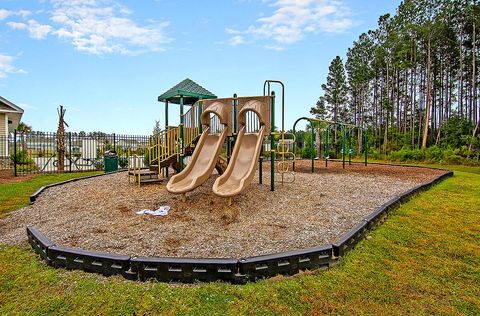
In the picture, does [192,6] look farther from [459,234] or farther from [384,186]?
[459,234]

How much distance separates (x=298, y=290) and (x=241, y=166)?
390cm

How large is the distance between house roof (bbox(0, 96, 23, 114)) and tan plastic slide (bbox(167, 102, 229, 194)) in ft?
55.3

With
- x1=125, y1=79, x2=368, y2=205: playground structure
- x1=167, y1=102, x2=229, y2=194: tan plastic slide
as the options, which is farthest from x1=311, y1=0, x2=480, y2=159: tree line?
x1=167, y1=102, x2=229, y2=194: tan plastic slide

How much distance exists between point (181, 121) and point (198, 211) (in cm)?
399

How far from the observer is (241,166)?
21.1 ft

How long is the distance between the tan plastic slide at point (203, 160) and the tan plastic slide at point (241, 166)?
37 cm

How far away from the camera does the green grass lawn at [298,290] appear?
8.11 feet

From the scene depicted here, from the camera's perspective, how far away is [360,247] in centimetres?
381

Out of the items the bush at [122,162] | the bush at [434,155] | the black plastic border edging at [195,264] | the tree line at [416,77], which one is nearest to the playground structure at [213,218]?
the black plastic border edging at [195,264]

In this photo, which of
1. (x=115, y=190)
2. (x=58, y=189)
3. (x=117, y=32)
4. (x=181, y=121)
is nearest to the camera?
(x=115, y=190)

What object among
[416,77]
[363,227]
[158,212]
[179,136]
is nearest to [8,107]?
[179,136]

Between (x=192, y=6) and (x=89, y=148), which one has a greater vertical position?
(x=192, y=6)

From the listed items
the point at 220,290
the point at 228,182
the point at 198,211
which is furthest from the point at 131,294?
the point at 228,182

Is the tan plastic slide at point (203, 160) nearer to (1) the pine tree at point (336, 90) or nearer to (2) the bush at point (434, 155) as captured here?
(2) the bush at point (434, 155)
